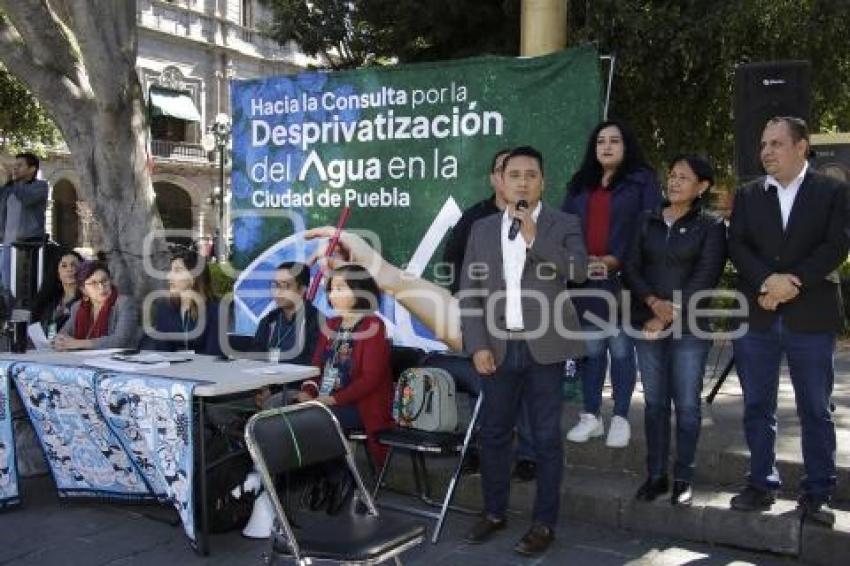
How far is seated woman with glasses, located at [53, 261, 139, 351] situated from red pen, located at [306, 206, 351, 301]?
1.15 meters

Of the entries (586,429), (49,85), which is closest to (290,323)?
(586,429)

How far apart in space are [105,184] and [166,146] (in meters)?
30.0

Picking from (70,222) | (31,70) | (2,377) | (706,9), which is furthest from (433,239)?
(70,222)

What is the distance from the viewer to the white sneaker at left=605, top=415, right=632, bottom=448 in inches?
183

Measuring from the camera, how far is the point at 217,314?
17.6 ft

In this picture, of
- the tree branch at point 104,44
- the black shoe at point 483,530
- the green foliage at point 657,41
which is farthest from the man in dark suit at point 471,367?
the green foliage at point 657,41

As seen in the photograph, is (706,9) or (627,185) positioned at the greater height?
(706,9)

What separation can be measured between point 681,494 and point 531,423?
83 centimetres

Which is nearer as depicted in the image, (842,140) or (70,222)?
(842,140)

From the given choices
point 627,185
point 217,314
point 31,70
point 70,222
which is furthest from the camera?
point 70,222

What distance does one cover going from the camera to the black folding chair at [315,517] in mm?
2966

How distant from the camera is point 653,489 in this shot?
4.16 m

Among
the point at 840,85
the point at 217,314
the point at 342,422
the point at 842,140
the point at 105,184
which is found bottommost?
the point at 342,422

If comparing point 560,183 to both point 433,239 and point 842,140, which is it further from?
point 842,140
